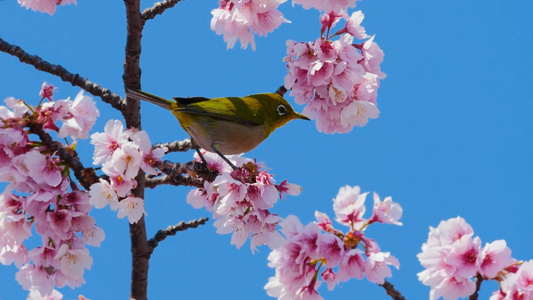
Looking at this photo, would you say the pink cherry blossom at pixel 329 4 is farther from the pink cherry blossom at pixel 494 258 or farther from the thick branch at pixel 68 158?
the pink cherry blossom at pixel 494 258

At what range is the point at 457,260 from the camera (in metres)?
3.40

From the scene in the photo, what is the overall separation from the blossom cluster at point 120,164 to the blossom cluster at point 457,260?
1765mm

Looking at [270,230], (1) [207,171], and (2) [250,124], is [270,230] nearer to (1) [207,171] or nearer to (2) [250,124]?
(1) [207,171]

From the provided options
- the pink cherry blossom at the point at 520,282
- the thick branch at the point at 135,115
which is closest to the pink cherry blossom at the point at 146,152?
the thick branch at the point at 135,115

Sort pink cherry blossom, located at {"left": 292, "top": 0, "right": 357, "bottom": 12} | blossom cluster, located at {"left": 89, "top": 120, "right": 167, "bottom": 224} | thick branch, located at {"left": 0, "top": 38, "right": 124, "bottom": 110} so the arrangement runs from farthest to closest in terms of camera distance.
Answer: thick branch, located at {"left": 0, "top": 38, "right": 124, "bottom": 110} < pink cherry blossom, located at {"left": 292, "top": 0, "right": 357, "bottom": 12} < blossom cluster, located at {"left": 89, "top": 120, "right": 167, "bottom": 224}

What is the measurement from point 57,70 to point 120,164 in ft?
5.14

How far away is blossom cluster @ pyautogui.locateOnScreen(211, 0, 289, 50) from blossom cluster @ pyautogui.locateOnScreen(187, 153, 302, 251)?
119 centimetres

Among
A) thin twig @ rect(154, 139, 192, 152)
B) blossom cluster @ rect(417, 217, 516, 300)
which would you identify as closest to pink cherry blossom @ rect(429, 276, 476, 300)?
blossom cluster @ rect(417, 217, 516, 300)

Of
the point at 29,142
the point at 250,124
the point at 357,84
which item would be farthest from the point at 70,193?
the point at 357,84

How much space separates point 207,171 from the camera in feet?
14.3

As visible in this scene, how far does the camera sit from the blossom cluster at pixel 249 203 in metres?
3.82

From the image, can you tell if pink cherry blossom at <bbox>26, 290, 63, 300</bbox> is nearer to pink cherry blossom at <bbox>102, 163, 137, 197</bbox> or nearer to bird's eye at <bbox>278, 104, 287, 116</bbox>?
pink cherry blossom at <bbox>102, 163, 137, 197</bbox>

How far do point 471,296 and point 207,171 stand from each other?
1887mm

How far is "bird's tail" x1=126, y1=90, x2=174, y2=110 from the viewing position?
5012mm
